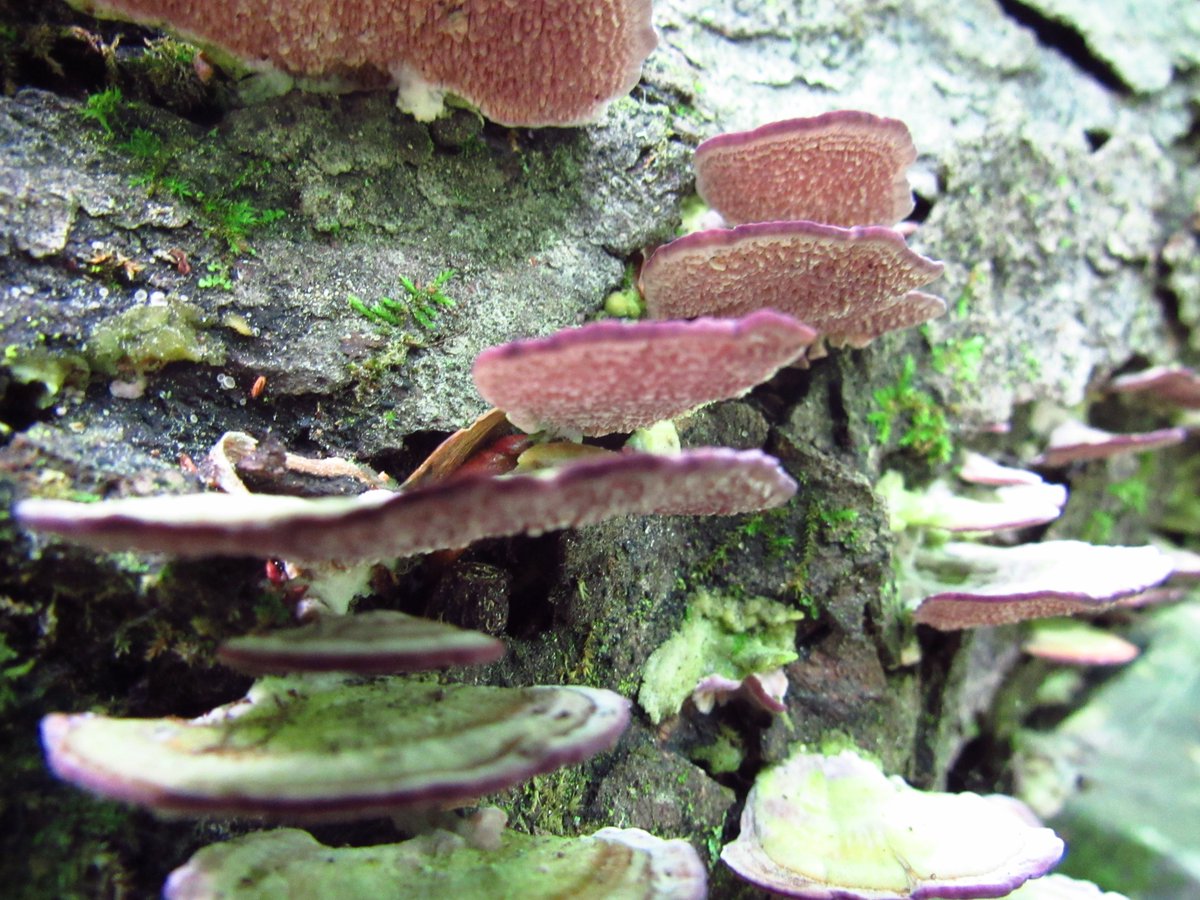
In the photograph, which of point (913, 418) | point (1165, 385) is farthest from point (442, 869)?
point (1165, 385)

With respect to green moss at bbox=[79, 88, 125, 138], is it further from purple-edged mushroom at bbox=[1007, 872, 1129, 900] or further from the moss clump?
purple-edged mushroom at bbox=[1007, 872, 1129, 900]

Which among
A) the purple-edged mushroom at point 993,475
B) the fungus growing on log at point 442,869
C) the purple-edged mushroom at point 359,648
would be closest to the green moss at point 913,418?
the purple-edged mushroom at point 993,475

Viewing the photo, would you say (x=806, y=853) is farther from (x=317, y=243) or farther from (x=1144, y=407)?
(x=1144, y=407)

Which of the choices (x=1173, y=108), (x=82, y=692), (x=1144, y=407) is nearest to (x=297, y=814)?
(x=82, y=692)

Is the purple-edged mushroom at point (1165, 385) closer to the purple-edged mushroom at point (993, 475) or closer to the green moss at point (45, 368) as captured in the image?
the purple-edged mushroom at point (993, 475)

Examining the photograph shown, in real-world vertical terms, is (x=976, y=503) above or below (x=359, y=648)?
above

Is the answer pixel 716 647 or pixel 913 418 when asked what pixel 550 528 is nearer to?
pixel 716 647
